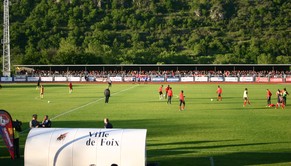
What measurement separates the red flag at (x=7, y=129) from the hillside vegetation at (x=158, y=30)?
96580 mm

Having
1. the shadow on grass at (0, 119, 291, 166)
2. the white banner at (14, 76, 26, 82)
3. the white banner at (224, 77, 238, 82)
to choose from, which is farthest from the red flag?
the white banner at (14, 76, 26, 82)

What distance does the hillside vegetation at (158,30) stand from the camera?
13112 cm

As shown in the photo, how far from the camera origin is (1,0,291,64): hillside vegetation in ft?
430

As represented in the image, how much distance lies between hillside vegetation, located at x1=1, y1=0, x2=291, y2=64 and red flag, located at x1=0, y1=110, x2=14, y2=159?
317ft

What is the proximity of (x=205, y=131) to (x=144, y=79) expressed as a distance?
56668mm

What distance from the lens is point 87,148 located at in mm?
12469

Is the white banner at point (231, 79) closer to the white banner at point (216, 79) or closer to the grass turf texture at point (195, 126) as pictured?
the white banner at point (216, 79)

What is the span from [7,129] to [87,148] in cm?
394

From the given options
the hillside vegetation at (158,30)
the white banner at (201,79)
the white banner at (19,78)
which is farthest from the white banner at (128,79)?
the hillside vegetation at (158,30)

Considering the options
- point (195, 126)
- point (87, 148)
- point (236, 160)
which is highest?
point (87, 148)

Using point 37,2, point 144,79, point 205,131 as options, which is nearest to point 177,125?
point 205,131

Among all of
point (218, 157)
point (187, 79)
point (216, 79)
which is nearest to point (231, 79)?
point (216, 79)

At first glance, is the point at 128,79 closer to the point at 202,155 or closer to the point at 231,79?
the point at 231,79

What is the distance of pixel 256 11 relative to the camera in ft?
605
